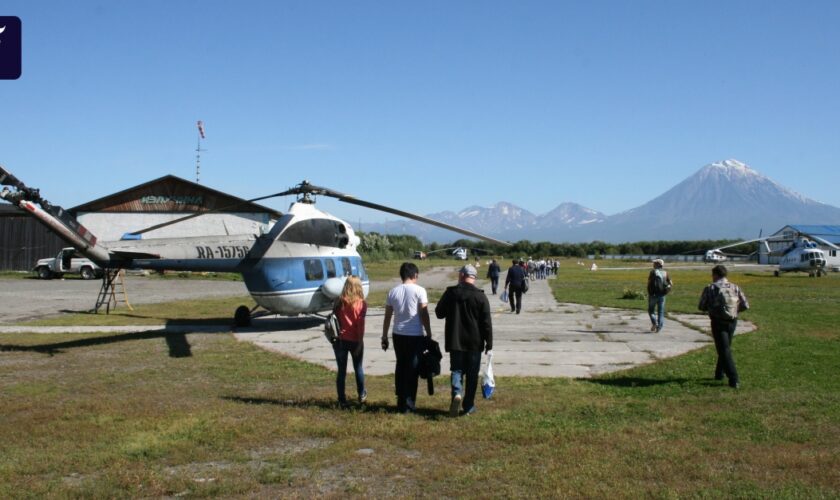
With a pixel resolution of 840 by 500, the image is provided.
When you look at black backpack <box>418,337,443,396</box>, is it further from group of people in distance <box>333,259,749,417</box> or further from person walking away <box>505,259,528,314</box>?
person walking away <box>505,259,528,314</box>

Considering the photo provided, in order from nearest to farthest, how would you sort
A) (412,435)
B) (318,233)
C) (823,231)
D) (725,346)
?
(412,435) < (725,346) < (318,233) < (823,231)

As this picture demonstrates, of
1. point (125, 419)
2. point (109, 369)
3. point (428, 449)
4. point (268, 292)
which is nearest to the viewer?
point (428, 449)

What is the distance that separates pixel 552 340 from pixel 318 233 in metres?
6.33

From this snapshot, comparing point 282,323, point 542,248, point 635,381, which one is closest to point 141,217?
point 282,323

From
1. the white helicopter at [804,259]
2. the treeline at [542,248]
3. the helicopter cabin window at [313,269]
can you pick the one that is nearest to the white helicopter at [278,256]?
the helicopter cabin window at [313,269]

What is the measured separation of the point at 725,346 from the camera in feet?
33.6

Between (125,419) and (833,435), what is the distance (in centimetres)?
783

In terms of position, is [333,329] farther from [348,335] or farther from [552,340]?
[552,340]

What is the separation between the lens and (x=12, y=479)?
6121mm

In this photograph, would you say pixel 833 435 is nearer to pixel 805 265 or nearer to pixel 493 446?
pixel 493 446

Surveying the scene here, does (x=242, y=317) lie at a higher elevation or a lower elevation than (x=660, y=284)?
lower

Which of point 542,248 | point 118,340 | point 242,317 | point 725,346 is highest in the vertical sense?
point 542,248

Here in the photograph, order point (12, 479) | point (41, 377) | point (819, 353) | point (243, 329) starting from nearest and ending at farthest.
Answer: point (12, 479) < point (41, 377) < point (819, 353) < point (243, 329)

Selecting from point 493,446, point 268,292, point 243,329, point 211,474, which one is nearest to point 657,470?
point 493,446
